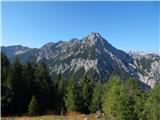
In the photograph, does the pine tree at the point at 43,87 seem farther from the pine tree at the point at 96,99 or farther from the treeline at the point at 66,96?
the pine tree at the point at 96,99

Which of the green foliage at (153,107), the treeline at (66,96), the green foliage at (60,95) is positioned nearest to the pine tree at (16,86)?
the treeline at (66,96)

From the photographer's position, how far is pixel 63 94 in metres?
103

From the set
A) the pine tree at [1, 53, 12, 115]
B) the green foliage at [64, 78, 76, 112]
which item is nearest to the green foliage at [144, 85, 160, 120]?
the pine tree at [1, 53, 12, 115]

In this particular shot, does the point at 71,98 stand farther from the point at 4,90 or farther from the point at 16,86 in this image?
the point at 4,90

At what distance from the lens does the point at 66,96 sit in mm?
99438

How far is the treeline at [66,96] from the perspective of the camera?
5184 centimetres

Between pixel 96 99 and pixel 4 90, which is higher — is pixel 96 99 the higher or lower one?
the higher one

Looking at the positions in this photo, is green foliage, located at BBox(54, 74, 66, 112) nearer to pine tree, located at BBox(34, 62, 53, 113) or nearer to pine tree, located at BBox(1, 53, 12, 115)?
pine tree, located at BBox(34, 62, 53, 113)

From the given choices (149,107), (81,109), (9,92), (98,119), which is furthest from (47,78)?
(149,107)

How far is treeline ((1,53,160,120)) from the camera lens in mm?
51844

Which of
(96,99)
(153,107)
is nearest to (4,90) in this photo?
(153,107)

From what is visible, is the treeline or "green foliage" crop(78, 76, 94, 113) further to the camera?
"green foliage" crop(78, 76, 94, 113)

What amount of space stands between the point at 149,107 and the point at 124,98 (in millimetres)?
6236

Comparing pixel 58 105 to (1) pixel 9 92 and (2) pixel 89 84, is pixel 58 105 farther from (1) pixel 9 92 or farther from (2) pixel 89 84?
(1) pixel 9 92
